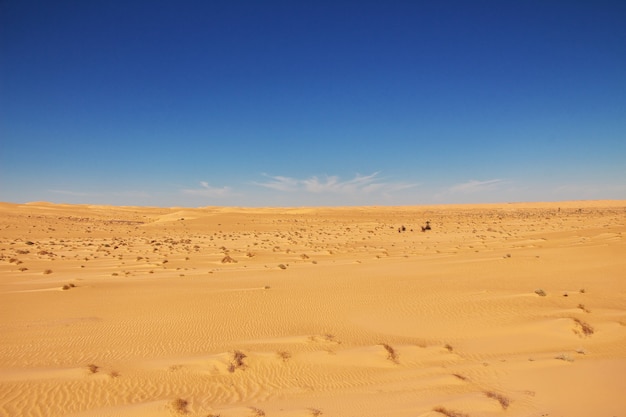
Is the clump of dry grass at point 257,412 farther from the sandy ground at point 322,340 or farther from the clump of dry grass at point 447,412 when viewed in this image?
the clump of dry grass at point 447,412

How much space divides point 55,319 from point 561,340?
10.6 metres

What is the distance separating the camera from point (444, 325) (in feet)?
26.9

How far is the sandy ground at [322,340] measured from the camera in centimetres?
515

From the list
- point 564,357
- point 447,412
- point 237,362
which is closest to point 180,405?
point 237,362

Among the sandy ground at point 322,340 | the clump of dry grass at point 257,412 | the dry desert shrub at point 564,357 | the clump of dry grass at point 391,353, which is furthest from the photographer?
the clump of dry grass at point 391,353

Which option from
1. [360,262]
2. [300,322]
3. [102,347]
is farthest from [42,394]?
[360,262]

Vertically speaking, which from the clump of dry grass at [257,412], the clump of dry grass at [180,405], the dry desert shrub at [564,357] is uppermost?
the dry desert shrub at [564,357]

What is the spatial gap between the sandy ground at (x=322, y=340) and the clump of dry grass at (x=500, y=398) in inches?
1.2

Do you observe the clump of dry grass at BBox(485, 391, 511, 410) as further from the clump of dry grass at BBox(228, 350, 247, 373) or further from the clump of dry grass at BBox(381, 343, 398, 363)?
the clump of dry grass at BBox(228, 350, 247, 373)

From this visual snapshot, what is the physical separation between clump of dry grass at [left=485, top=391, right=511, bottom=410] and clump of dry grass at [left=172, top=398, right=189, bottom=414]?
4.09 metres

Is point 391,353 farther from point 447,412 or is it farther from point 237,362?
point 237,362

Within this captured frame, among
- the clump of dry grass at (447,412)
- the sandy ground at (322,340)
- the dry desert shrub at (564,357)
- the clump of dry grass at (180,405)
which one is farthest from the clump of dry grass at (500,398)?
the clump of dry grass at (180,405)

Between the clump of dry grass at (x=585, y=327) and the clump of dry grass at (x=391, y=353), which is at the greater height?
the clump of dry grass at (x=585, y=327)

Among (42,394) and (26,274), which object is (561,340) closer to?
(42,394)
